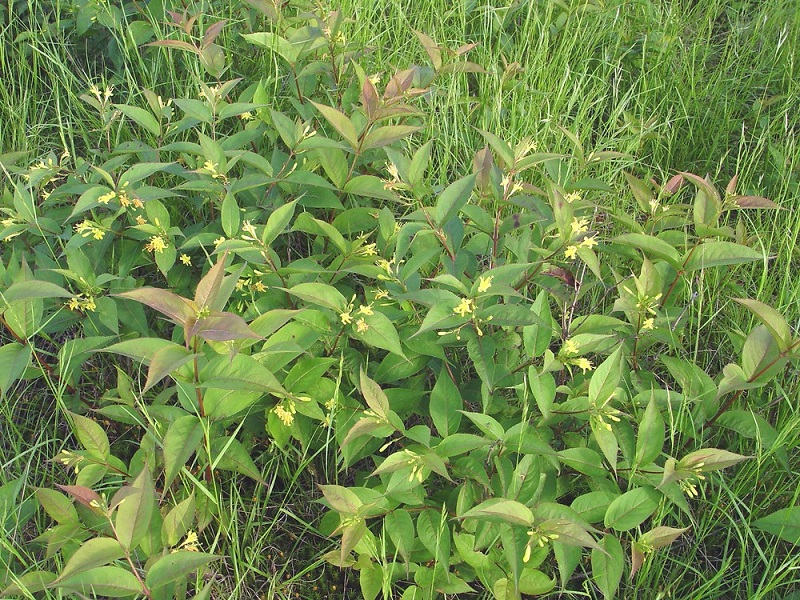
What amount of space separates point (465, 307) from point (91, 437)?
0.75m

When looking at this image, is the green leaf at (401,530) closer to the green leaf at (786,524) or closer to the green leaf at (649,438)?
the green leaf at (649,438)

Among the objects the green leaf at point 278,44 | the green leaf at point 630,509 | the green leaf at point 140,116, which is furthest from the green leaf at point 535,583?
the green leaf at point 278,44

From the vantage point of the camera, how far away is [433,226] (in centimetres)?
156

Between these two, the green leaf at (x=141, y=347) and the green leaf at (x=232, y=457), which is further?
the green leaf at (x=232, y=457)

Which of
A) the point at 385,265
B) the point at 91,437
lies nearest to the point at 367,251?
the point at 385,265

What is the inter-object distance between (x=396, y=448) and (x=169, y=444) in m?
0.49

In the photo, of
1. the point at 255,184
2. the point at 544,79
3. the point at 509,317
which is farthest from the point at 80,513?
the point at 544,79

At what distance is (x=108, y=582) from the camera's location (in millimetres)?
1137

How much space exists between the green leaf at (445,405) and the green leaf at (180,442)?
44 cm

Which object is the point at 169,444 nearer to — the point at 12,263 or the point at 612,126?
the point at 12,263

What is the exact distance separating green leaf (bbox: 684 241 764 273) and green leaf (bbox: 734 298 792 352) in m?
Result: 0.19

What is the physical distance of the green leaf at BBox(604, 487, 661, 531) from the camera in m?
1.32

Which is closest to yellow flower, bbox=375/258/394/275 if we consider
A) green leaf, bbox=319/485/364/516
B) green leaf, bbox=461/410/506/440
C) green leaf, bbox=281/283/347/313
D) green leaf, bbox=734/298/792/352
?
green leaf, bbox=281/283/347/313

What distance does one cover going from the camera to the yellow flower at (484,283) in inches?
53.0
